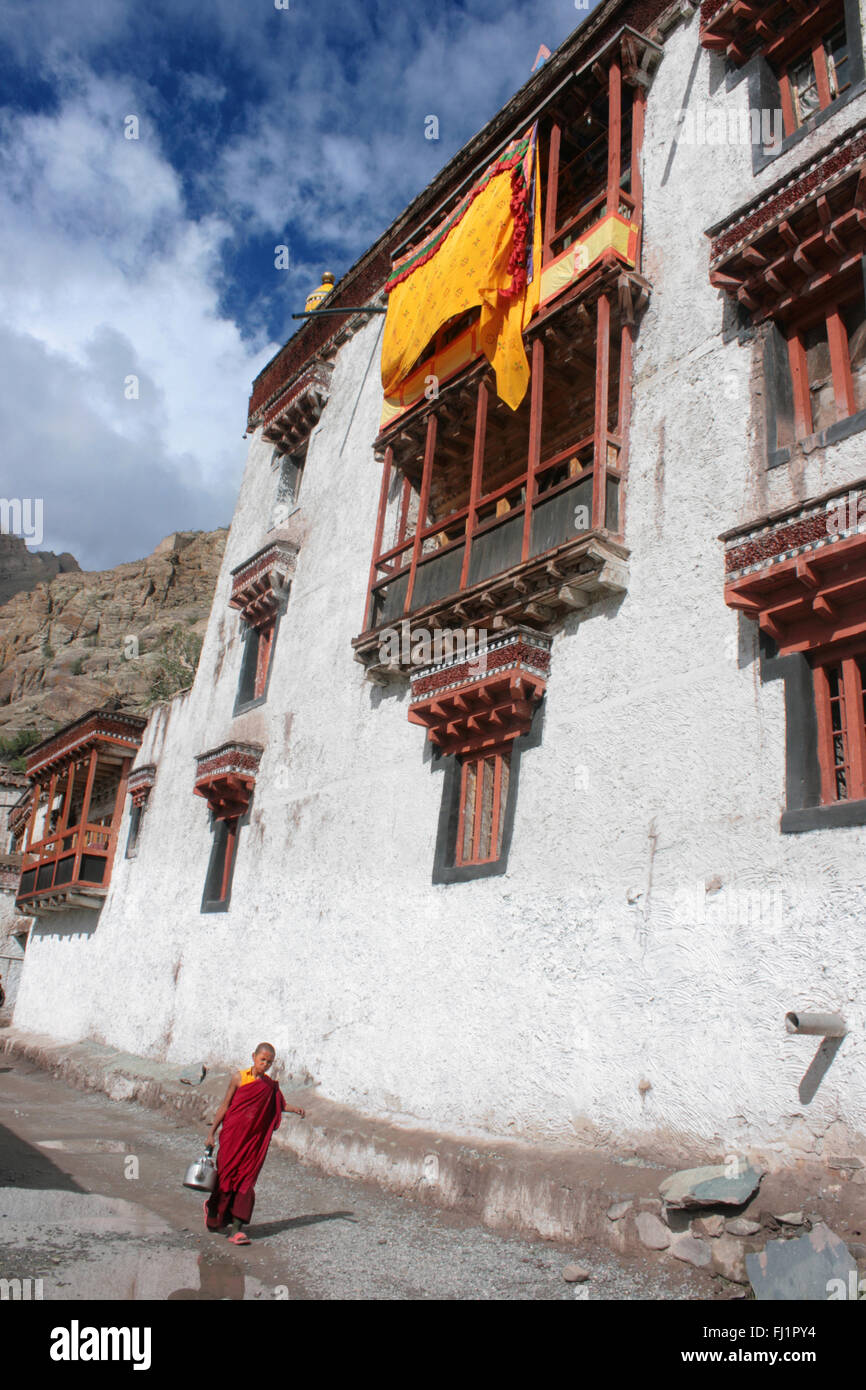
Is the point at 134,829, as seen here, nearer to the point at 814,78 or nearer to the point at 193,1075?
the point at 193,1075

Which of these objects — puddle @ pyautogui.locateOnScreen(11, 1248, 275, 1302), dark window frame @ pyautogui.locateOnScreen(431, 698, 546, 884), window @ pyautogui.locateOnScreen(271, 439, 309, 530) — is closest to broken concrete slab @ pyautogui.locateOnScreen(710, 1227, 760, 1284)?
puddle @ pyautogui.locateOnScreen(11, 1248, 275, 1302)

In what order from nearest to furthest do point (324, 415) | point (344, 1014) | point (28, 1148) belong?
point (28, 1148)
point (344, 1014)
point (324, 415)

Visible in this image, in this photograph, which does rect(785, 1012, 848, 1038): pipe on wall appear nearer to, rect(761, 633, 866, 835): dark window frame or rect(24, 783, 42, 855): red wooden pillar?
rect(761, 633, 866, 835): dark window frame

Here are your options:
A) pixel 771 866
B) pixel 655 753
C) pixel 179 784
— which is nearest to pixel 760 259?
pixel 655 753

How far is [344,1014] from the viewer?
30.8 ft

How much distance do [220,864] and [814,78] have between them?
1126cm

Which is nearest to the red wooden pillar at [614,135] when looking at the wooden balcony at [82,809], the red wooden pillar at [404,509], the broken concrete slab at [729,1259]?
the red wooden pillar at [404,509]

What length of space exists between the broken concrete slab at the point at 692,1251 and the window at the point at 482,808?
3598 millimetres

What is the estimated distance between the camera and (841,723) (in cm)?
596

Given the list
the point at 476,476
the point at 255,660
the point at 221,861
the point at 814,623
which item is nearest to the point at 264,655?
the point at 255,660

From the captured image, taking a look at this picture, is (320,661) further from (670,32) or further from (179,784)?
(670,32)

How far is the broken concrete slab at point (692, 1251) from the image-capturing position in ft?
16.0

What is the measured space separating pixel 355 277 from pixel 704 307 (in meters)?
8.86

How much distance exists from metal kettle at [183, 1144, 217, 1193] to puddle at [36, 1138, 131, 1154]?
11.8ft
